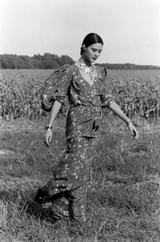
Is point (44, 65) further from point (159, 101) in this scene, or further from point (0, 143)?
point (0, 143)

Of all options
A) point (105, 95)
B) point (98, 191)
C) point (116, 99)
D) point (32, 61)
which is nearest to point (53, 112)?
point (105, 95)

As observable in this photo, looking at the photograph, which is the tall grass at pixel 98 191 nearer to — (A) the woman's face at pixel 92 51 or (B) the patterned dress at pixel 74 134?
(B) the patterned dress at pixel 74 134

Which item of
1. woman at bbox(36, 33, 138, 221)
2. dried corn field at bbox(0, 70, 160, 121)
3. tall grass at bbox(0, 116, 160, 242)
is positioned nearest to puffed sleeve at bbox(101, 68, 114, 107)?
woman at bbox(36, 33, 138, 221)

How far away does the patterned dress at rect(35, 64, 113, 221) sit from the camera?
3.50m

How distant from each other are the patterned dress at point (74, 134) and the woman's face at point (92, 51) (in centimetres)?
13

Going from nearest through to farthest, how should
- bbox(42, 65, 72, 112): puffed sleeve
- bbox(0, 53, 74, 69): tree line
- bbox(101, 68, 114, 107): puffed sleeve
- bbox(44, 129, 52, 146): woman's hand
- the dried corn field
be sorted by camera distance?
bbox(44, 129, 52, 146): woman's hand < bbox(42, 65, 72, 112): puffed sleeve < bbox(101, 68, 114, 107): puffed sleeve < the dried corn field < bbox(0, 53, 74, 69): tree line

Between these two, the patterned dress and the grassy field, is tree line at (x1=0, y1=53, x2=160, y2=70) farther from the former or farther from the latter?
the patterned dress

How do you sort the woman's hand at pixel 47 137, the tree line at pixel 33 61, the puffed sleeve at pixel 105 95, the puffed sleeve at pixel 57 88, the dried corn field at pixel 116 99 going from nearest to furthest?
the woman's hand at pixel 47 137, the puffed sleeve at pixel 57 88, the puffed sleeve at pixel 105 95, the dried corn field at pixel 116 99, the tree line at pixel 33 61

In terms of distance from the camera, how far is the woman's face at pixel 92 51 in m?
3.43

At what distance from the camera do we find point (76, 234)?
349 cm

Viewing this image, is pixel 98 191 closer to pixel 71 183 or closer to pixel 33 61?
pixel 71 183

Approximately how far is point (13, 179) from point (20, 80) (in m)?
6.17

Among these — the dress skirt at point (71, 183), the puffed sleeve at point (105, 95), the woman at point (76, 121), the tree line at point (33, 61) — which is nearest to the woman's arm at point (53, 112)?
the woman at point (76, 121)

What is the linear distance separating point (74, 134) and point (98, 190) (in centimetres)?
130
